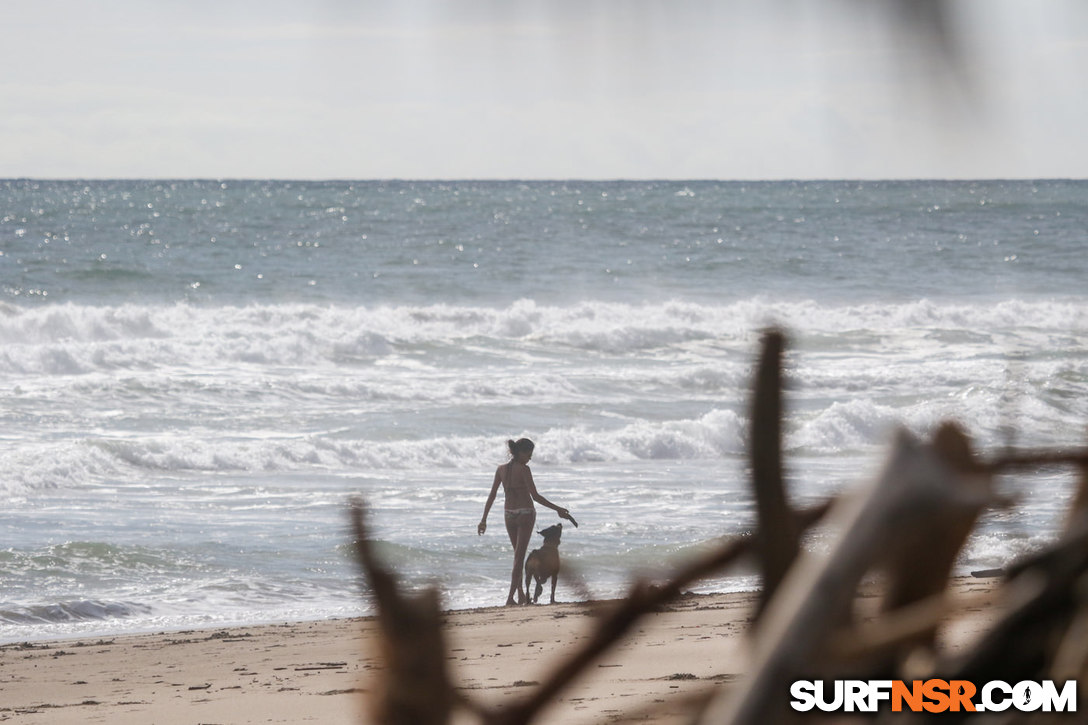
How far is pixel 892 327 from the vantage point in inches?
997

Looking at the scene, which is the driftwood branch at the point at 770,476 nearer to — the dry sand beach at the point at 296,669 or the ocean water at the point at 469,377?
the ocean water at the point at 469,377

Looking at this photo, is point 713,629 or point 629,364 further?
point 629,364

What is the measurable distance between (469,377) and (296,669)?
41.6 feet

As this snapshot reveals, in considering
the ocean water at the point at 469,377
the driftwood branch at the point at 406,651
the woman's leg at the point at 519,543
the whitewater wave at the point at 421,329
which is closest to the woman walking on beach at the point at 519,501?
the woman's leg at the point at 519,543

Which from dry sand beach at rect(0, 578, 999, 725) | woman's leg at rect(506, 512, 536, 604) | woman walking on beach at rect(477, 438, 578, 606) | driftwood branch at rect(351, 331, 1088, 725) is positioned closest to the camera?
driftwood branch at rect(351, 331, 1088, 725)

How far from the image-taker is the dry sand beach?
221 inches

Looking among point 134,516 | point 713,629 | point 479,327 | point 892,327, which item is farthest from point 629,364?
point 713,629

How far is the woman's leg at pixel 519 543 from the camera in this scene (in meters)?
8.30

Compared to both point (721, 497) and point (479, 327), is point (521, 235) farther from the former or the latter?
point (721, 497)

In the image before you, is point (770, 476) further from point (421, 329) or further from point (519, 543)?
point (421, 329)

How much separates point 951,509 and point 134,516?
34.7 ft

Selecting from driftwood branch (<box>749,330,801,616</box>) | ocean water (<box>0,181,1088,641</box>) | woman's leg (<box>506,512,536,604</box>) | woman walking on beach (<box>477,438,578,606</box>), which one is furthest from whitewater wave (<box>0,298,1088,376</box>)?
driftwood branch (<box>749,330,801,616</box>)

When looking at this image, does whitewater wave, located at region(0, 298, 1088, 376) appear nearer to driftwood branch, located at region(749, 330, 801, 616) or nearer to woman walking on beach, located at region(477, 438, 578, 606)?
woman walking on beach, located at region(477, 438, 578, 606)

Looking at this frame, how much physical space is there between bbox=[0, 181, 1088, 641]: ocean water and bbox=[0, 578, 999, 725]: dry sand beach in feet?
1.80
